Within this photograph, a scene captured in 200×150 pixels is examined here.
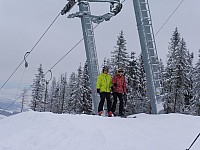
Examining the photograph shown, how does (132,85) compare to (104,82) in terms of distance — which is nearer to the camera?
(104,82)

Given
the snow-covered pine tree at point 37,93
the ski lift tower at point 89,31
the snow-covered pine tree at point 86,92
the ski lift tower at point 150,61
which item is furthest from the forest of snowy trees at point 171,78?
the ski lift tower at point 150,61

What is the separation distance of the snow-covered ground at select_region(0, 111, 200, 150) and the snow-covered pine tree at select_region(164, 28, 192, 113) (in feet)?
114

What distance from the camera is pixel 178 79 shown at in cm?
4534

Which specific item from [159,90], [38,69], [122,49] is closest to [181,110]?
[122,49]

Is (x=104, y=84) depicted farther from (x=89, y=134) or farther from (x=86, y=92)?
(x=86, y=92)

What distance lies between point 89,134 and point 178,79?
38.5 m

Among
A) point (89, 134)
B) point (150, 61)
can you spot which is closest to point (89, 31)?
point (150, 61)

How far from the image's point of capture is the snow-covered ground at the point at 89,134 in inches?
306

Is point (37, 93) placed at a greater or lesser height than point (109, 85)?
greater

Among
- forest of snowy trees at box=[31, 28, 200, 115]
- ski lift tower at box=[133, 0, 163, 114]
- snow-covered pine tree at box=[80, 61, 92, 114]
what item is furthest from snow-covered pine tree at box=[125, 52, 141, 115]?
ski lift tower at box=[133, 0, 163, 114]

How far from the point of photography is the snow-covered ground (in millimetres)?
7762

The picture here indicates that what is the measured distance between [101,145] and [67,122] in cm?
163

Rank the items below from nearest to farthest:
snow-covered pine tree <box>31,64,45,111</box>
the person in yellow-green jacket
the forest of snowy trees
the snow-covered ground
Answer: the snow-covered ground → the person in yellow-green jacket → the forest of snowy trees → snow-covered pine tree <box>31,64,45,111</box>

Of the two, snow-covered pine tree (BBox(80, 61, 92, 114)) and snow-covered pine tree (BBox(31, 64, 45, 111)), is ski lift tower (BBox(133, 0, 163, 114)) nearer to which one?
snow-covered pine tree (BBox(80, 61, 92, 114))
